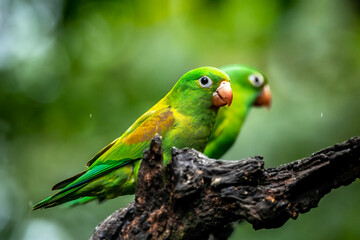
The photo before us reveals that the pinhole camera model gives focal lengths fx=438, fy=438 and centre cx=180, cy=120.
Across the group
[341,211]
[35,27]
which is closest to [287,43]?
[341,211]

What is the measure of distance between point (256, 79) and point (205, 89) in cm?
199

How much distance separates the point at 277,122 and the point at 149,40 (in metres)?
2.20

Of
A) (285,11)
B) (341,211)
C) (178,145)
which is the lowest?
(341,211)

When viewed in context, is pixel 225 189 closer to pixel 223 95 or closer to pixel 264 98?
pixel 223 95

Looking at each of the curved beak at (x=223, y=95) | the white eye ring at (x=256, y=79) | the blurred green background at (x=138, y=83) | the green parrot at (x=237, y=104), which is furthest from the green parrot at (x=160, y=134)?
the blurred green background at (x=138, y=83)

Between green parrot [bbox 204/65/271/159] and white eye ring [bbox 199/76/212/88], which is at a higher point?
white eye ring [bbox 199/76/212/88]

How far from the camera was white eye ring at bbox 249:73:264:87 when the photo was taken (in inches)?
211

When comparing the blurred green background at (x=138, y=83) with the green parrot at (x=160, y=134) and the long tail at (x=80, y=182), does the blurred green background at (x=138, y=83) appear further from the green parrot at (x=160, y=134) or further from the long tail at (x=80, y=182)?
the long tail at (x=80, y=182)

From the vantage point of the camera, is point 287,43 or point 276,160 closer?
point 276,160

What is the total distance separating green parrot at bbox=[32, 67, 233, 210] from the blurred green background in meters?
2.05

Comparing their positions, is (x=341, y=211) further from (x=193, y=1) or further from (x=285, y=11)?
(x=193, y=1)

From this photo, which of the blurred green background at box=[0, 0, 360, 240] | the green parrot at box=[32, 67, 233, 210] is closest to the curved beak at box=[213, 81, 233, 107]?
the green parrot at box=[32, 67, 233, 210]

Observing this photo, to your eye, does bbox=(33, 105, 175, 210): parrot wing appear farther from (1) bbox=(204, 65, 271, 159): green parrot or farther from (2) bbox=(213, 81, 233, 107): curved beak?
(1) bbox=(204, 65, 271, 159): green parrot

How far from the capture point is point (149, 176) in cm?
248
